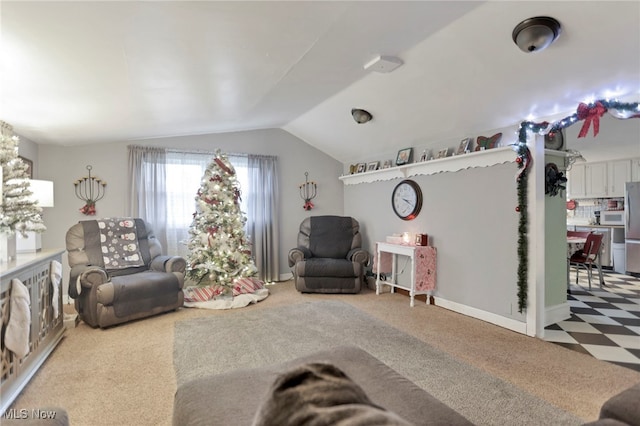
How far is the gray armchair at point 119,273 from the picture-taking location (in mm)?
3305

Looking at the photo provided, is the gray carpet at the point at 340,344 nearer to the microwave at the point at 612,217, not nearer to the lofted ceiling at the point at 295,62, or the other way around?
the lofted ceiling at the point at 295,62

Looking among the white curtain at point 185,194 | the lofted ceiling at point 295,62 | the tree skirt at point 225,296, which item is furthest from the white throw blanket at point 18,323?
the white curtain at point 185,194

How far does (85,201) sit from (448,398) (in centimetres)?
493

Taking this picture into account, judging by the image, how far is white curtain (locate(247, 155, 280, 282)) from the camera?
552 cm

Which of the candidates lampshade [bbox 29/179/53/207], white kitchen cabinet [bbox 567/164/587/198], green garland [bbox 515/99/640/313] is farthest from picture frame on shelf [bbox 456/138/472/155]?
white kitchen cabinet [bbox 567/164/587/198]

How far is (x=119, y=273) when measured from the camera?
3.96m

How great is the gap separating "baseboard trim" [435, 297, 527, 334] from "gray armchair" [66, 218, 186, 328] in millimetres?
3202

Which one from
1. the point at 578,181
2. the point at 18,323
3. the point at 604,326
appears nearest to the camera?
the point at 18,323

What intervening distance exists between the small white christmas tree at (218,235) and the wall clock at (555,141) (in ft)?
12.5

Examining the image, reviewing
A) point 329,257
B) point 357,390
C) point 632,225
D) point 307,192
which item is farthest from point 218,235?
point 632,225

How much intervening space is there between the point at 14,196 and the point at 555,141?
4.93 metres

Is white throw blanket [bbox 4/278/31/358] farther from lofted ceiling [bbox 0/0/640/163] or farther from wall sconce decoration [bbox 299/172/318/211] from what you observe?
wall sconce decoration [bbox 299/172/318/211]

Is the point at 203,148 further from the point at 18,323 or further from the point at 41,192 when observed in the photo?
the point at 18,323

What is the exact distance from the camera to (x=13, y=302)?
207cm
